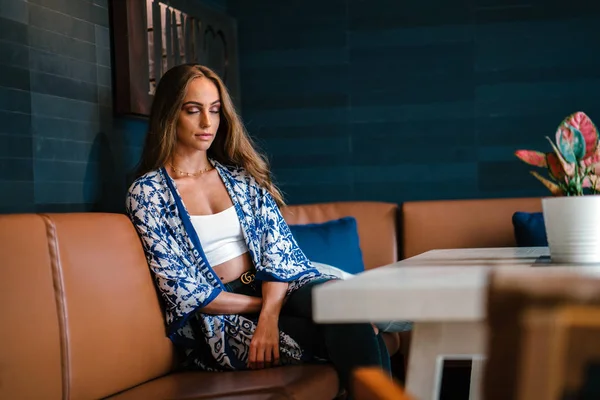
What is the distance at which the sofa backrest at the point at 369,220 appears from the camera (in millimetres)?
3941

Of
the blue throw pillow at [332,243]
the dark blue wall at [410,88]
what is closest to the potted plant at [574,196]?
the blue throw pillow at [332,243]

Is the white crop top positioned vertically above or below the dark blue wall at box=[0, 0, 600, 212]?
below

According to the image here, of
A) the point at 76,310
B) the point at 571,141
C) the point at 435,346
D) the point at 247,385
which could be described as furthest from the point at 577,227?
the point at 76,310

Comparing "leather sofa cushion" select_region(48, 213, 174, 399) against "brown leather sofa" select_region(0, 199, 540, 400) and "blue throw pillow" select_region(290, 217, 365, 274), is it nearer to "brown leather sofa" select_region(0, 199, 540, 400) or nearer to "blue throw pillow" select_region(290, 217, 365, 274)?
"brown leather sofa" select_region(0, 199, 540, 400)

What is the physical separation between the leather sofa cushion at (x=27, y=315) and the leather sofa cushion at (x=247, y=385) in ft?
0.83

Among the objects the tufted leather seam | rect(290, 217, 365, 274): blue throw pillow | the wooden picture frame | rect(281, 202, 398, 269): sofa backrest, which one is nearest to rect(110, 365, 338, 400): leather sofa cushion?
the tufted leather seam

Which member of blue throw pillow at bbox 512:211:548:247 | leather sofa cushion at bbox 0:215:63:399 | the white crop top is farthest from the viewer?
blue throw pillow at bbox 512:211:548:247

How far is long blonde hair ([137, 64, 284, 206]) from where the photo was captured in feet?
9.85

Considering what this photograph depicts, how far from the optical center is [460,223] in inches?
154

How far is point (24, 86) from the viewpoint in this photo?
2797 millimetres

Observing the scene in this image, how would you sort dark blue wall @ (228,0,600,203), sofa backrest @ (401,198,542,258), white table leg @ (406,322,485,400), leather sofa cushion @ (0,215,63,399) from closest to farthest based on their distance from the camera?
white table leg @ (406,322,485,400)
leather sofa cushion @ (0,215,63,399)
sofa backrest @ (401,198,542,258)
dark blue wall @ (228,0,600,203)

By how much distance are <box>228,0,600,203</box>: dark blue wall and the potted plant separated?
2.70 metres

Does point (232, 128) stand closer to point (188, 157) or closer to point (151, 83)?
point (188, 157)

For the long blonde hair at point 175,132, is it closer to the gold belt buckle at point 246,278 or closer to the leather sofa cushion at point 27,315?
the gold belt buckle at point 246,278
